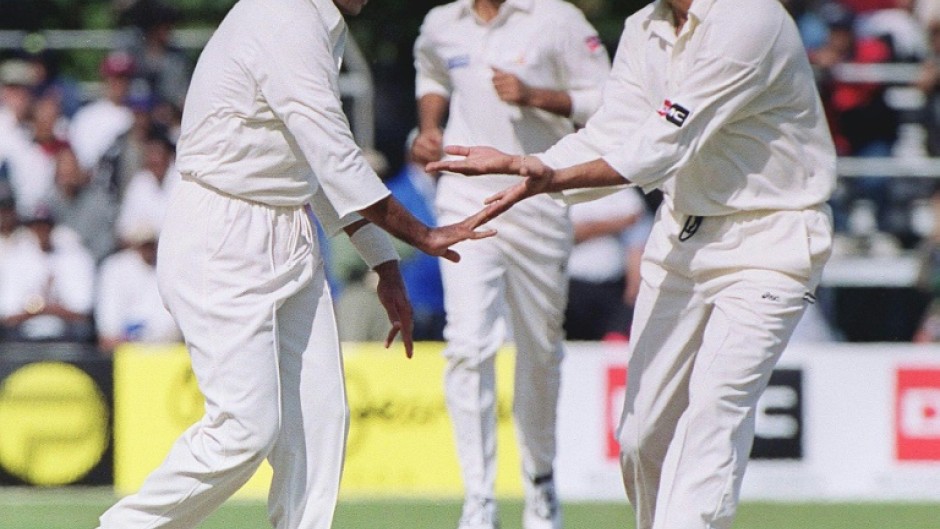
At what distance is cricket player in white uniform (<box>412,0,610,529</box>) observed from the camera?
7383mm

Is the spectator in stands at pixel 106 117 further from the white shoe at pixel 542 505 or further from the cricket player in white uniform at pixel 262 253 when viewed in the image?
the cricket player in white uniform at pixel 262 253

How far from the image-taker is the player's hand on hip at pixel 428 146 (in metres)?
7.67

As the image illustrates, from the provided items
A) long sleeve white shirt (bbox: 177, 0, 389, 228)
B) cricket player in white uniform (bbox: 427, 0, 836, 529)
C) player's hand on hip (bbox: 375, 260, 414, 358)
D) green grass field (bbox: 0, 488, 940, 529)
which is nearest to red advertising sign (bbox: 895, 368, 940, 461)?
green grass field (bbox: 0, 488, 940, 529)

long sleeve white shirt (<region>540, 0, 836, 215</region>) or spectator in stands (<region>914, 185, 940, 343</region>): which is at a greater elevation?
long sleeve white shirt (<region>540, 0, 836, 215</region>)

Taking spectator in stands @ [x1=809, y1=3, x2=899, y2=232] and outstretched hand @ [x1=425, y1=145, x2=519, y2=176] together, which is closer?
outstretched hand @ [x1=425, y1=145, x2=519, y2=176]

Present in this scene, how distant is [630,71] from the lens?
613 centimetres

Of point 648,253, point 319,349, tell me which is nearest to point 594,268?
point 648,253

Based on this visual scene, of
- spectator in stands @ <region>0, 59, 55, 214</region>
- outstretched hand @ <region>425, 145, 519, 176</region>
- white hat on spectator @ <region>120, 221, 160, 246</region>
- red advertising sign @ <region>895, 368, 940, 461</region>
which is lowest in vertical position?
red advertising sign @ <region>895, 368, 940, 461</region>

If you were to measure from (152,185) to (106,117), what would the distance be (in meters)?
0.95

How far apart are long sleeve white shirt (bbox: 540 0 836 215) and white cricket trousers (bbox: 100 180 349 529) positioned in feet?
3.50

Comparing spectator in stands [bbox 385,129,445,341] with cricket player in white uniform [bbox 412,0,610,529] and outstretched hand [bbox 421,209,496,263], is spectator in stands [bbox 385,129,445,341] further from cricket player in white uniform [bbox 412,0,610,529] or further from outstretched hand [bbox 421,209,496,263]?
outstretched hand [bbox 421,209,496,263]

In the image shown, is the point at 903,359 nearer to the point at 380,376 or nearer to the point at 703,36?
the point at 380,376

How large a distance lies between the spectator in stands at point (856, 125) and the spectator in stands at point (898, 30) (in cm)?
51

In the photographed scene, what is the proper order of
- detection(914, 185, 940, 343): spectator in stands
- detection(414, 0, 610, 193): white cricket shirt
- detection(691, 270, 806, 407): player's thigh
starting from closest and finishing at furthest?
detection(691, 270, 806, 407): player's thigh → detection(414, 0, 610, 193): white cricket shirt → detection(914, 185, 940, 343): spectator in stands
